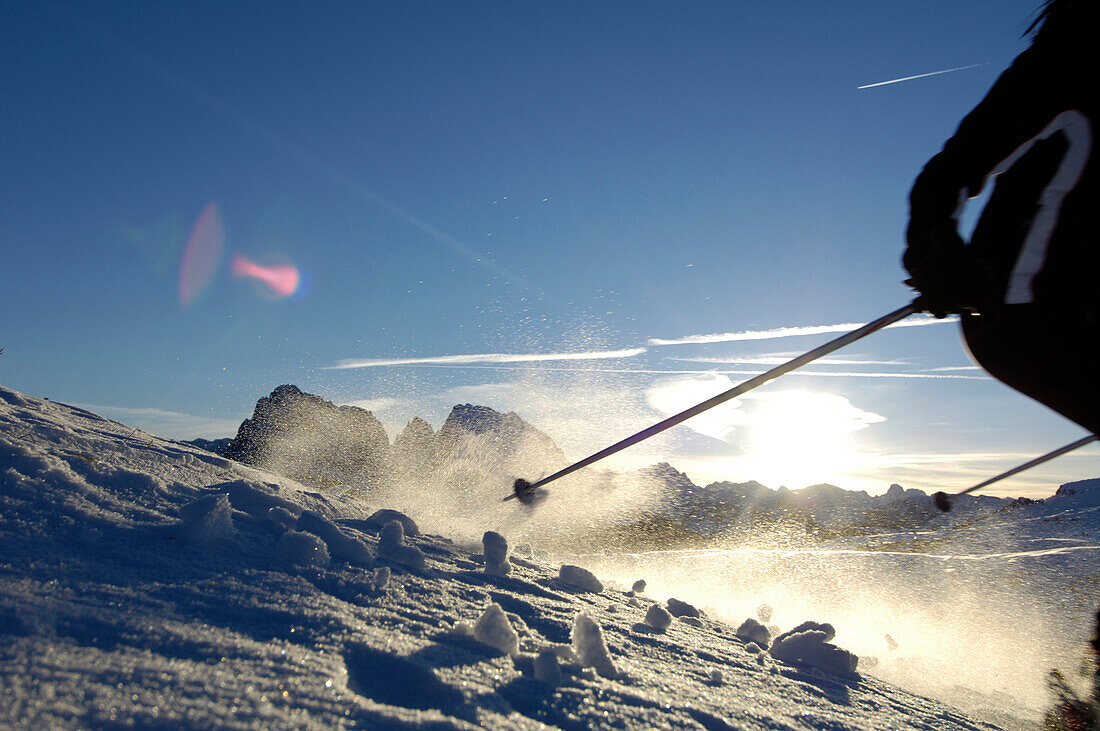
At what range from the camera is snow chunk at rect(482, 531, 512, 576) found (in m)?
3.01

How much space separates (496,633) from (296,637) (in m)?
0.64

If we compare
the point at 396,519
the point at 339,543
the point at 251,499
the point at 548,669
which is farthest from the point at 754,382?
the point at 251,499

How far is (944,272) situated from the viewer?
1828 mm

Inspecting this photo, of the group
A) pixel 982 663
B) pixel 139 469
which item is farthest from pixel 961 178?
pixel 139 469

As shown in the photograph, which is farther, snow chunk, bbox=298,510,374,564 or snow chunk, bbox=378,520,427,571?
snow chunk, bbox=378,520,427,571

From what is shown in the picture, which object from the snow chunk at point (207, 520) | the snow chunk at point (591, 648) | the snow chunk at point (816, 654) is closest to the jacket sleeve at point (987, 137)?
the snow chunk at point (591, 648)

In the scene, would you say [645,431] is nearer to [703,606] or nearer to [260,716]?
[260,716]

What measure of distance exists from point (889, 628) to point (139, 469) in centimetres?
512

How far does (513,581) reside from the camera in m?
2.95

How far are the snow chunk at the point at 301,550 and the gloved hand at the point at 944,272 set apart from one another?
2.42 meters

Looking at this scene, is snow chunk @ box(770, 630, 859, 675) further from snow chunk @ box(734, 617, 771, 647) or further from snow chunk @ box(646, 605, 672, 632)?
snow chunk @ box(646, 605, 672, 632)

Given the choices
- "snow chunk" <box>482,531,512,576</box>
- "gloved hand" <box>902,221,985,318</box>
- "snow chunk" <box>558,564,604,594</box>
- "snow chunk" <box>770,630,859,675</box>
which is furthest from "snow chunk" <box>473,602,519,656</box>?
"gloved hand" <box>902,221,985,318</box>

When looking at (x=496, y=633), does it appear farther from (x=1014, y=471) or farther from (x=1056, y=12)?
(x=1014, y=471)

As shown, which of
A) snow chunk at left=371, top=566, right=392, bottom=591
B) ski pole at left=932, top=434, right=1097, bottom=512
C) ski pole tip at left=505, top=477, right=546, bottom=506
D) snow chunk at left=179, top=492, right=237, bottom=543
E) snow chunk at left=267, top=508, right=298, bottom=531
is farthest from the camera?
ski pole tip at left=505, top=477, right=546, bottom=506
